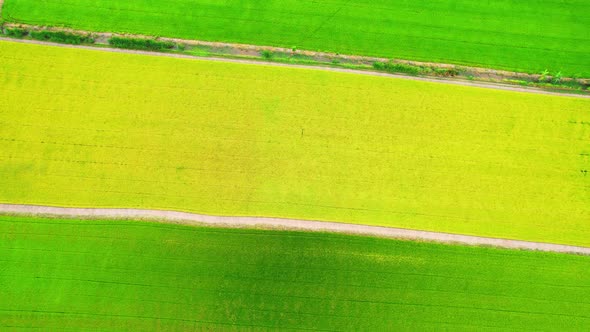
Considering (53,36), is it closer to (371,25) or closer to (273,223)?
(273,223)

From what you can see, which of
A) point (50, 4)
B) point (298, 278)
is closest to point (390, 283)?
point (298, 278)

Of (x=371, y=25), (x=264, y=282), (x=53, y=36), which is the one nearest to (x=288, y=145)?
(x=264, y=282)

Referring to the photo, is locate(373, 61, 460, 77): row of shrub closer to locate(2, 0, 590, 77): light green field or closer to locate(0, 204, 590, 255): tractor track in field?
locate(2, 0, 590, 77): light green field

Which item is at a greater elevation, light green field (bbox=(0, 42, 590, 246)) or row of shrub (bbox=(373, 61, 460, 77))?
row of shrub (bbox=(373, 61, 460, 77))

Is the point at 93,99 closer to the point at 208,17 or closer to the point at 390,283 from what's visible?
the point at 208,17

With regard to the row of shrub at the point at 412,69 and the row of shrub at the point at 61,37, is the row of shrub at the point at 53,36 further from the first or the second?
the row of shrub at the point at 412,69

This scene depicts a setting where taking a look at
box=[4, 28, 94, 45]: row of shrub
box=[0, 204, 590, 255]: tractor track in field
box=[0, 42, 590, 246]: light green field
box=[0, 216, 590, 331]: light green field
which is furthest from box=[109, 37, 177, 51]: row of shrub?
box=[0, 216, 590, 331]: light green field

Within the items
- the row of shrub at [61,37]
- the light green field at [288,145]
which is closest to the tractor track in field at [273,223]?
the light green field at [288,145]
